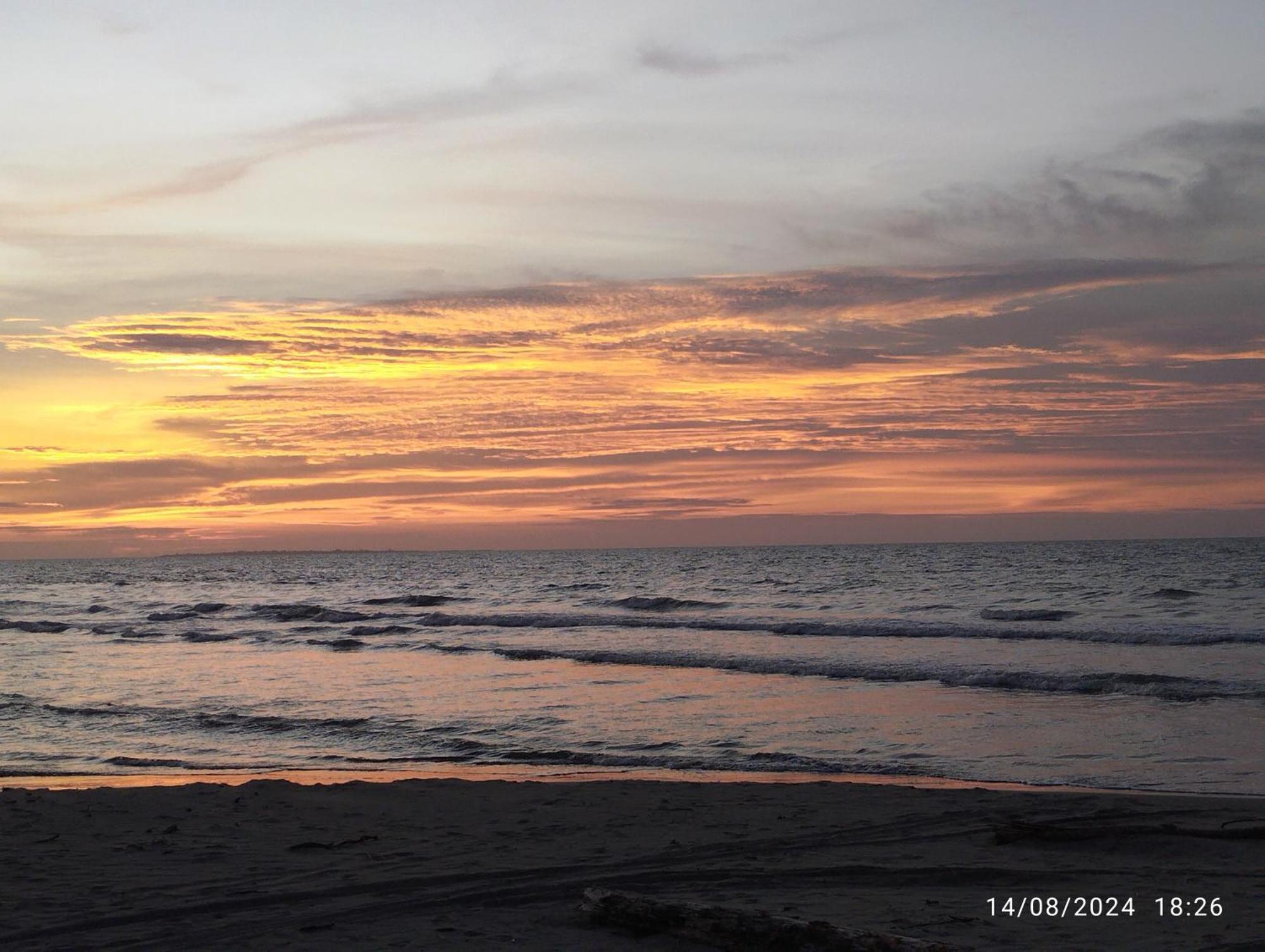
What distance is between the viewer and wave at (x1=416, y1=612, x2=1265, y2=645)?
27.3 meters

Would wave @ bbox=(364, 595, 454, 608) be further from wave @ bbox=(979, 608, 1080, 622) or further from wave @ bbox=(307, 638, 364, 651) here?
wave @ bbox=(979, 608, 1080, 622)

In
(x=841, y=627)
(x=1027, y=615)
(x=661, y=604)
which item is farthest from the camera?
(x=661, y=604)

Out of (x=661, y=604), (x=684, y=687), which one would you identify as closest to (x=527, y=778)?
(x=684, y=687)

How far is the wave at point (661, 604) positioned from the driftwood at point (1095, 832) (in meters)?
36.3

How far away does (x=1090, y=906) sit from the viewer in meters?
6.86

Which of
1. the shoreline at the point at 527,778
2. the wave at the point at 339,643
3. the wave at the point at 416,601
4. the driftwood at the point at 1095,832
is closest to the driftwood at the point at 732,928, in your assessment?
the driftwood at the point at 1095,832

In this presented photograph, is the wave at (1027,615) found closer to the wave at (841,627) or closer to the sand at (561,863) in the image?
the wave at (841,627)

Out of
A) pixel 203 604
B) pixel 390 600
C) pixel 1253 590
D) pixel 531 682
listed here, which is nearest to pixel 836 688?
pixel 531 682

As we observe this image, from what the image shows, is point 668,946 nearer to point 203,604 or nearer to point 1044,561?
point 203,604

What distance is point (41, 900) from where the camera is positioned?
7.16 metres

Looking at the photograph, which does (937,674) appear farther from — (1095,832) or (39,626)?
(39,626)

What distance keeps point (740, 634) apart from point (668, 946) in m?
27.6

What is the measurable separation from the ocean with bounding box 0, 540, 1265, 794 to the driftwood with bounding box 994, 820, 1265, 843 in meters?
2.86

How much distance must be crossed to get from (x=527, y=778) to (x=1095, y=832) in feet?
22.3
